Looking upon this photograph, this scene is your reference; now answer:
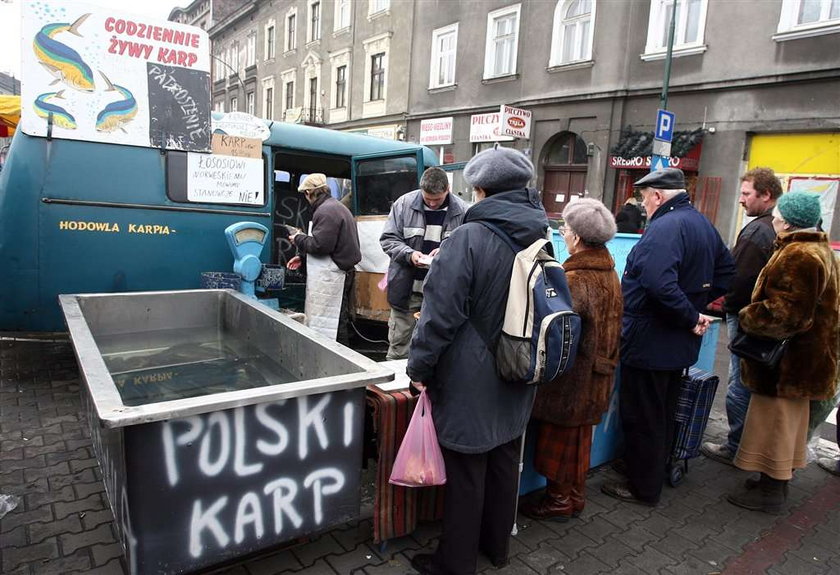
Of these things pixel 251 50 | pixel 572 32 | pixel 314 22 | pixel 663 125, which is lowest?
pixel 663 125

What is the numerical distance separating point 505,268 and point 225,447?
1.25 metres

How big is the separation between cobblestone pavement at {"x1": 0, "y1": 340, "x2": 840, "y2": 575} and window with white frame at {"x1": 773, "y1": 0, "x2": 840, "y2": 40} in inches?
400

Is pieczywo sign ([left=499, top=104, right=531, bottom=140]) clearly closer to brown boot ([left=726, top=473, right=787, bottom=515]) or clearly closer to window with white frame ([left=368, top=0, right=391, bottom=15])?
brown boot ([left=726, top=473, right=787, bottom=515])

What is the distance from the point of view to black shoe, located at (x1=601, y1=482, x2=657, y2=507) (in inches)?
126

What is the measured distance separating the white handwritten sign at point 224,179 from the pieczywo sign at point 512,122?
23.1 ft

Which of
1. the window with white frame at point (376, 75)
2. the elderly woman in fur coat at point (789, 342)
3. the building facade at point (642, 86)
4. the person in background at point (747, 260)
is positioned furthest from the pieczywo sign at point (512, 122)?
the window with white frame at point (376, 75)

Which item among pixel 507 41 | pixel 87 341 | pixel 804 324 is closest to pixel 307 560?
pixel 87 341

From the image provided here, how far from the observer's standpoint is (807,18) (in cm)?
1072

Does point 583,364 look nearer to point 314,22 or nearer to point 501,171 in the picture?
point 501,171

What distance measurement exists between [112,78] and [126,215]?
107 cm

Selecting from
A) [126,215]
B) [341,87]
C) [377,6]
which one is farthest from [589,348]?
[341,87]

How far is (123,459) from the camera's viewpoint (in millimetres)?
1857

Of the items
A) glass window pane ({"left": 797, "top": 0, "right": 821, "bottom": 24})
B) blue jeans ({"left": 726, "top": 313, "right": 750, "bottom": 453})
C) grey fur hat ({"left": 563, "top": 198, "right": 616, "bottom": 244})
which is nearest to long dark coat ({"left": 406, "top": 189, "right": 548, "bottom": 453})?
grey fur hat ({"left": 563, "top": 198, "right": 616, "bottom": 244})

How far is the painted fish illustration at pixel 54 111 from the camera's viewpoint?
4.12 metres
